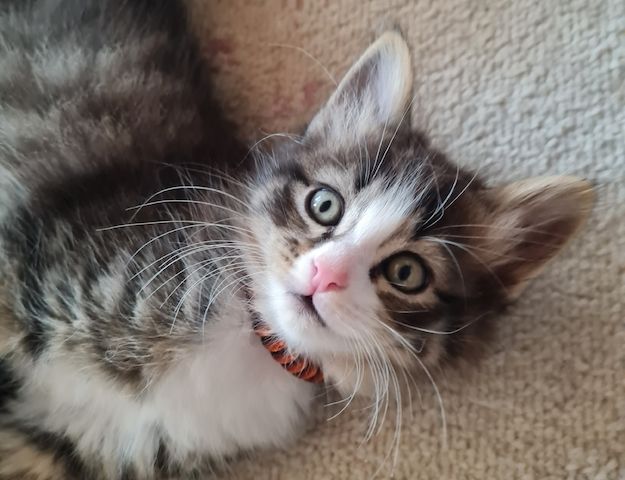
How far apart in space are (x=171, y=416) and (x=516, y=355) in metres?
0.65

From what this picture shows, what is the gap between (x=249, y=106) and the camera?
5.16ft

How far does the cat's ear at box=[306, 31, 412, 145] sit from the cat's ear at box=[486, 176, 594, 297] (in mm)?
237

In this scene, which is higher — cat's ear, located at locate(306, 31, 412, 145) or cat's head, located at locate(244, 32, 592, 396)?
cat's ear, located at locate(306, 31, 412, 145)

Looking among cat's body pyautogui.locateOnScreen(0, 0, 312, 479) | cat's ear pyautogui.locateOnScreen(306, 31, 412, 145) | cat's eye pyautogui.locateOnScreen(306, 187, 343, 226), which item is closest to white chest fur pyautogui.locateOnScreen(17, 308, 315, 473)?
cat's body pyautogui.locateOnScreen(0, 0, 312, 479)

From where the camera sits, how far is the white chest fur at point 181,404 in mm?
1133

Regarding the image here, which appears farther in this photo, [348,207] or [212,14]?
[212,14]

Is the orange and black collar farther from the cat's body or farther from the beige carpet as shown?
the beige carpet

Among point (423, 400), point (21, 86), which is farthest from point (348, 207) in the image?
point (21, 86)

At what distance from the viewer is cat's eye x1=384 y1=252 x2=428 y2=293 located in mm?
1032

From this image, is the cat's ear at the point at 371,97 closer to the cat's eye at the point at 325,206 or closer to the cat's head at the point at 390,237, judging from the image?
the cat's head at the point at 390,237

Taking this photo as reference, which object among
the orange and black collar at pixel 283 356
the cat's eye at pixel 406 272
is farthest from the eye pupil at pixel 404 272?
the orange and black collar at pixel 283 356

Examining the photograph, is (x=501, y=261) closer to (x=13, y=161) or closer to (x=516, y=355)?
(x=516, y=355)

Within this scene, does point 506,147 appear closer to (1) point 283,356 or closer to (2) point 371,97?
(2) point 371,97

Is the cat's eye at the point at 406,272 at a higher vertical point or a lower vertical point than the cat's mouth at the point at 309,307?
lower
